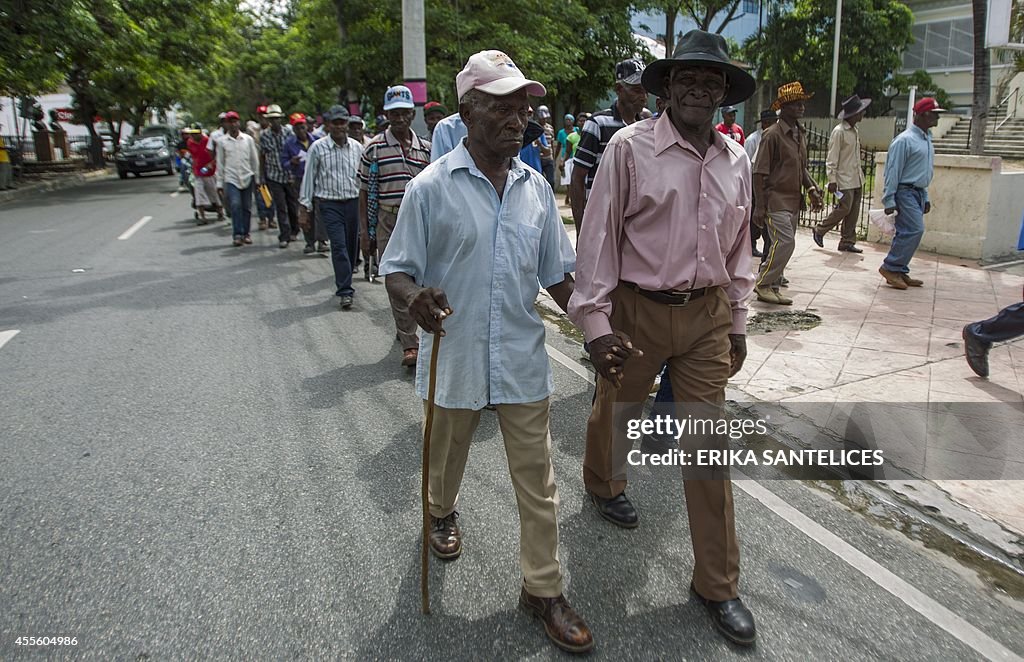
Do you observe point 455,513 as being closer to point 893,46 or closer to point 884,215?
point 884,215

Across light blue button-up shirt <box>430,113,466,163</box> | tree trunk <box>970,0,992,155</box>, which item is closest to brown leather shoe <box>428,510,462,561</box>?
light blue button-up shirt <box>430,113,466,163</box>

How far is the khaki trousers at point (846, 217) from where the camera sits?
30.2ft

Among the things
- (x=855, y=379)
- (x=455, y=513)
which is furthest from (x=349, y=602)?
(x=855, y=379)

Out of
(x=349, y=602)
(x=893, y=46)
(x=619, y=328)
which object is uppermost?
(x=893, y=46)

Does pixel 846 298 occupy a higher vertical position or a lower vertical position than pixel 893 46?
lower

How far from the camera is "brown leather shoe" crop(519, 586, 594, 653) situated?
8.21ft

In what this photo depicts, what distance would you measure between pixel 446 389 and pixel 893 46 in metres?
35.1

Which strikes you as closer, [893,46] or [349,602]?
[349,602]

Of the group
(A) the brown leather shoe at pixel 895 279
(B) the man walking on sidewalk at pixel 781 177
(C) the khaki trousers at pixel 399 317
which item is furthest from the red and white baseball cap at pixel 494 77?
(A) the brown leather shoe at pixel 895 279

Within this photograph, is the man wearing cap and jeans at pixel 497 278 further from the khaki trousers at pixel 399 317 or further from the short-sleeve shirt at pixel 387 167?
the short-sleeve shirt at pixel 387 167

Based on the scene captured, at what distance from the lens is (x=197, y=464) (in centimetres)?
395

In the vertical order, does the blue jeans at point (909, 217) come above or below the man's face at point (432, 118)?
below

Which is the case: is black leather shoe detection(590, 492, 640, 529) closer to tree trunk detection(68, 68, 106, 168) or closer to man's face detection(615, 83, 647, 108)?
man's face detection(615, 83, 647, 108)

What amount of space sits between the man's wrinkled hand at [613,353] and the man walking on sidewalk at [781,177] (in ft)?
14.8
